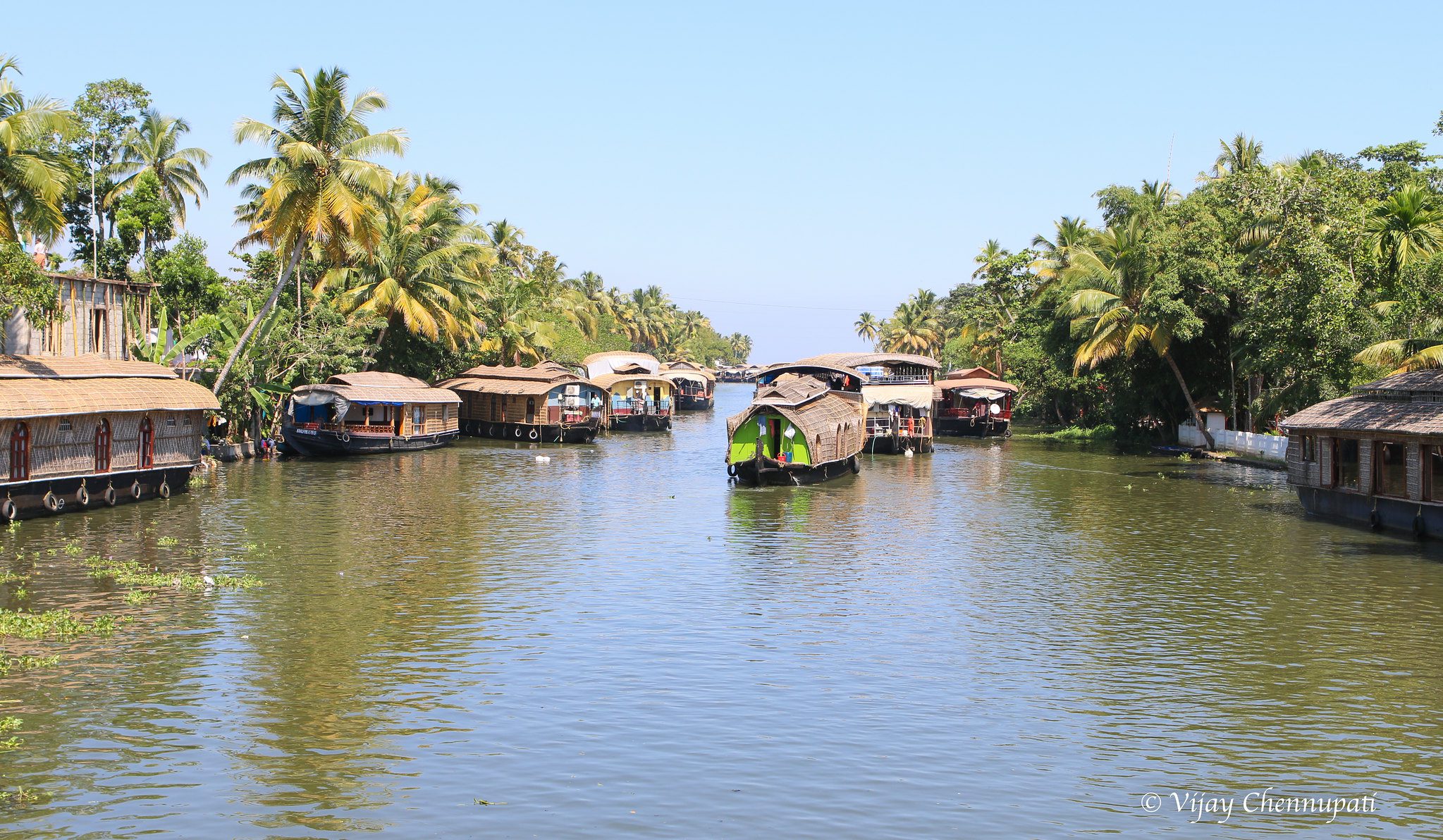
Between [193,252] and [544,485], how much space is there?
2125cm

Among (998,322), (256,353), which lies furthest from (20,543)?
(998,322)

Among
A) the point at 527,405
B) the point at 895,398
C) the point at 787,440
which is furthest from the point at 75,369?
the point at 895,398

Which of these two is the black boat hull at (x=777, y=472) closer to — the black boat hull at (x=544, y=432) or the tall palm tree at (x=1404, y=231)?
the black boat hull at (x=544, y=432)

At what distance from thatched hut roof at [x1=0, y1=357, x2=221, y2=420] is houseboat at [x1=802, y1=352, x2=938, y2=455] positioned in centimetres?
2837

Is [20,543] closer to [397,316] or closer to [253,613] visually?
[253,613]

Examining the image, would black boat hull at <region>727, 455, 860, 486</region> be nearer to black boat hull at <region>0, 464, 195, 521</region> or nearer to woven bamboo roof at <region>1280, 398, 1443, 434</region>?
woven bamboo roof at <region>1280, 398, 1443, 434</region>

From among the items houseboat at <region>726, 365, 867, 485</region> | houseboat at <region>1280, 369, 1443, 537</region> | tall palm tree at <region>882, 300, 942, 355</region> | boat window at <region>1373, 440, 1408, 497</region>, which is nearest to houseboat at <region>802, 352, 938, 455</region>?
houseboat at <region>726, 365, 867, 485</region>

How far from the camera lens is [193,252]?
51250mm

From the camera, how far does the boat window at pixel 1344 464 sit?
105 feet

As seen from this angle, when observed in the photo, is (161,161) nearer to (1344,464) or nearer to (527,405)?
(527,405)

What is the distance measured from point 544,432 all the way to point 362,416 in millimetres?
11385

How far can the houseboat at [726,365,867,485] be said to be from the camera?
40.8 meters

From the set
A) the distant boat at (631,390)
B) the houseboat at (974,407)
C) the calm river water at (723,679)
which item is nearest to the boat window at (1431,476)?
the calm river water at (723,679)

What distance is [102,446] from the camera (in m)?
32.0
